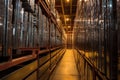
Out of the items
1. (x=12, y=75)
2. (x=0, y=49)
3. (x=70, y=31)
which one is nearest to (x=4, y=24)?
(x=0, y=49)

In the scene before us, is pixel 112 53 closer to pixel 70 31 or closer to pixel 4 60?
pixel 4 60

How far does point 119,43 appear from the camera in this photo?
1.23 metres

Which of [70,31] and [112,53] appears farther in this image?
[70,31]

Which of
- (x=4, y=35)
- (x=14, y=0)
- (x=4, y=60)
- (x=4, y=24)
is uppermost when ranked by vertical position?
(x=14, y=0)

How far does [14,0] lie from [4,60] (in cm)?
89

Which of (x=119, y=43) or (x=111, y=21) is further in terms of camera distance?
(x=111, y=21)

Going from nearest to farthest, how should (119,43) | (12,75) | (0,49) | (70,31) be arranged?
(119,43)
(0,49)
(12,75)
(70,31)

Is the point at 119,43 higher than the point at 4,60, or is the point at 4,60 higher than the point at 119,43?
the point at 119,43

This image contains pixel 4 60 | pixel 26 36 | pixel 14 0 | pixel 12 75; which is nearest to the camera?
pixel 4 60

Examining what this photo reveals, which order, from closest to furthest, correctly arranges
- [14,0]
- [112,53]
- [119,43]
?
[119,43], [112,53], [14,0]

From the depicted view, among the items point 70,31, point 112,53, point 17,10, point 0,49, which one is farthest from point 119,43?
point 70,31

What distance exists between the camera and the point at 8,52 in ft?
5.82

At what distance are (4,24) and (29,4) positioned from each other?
121 centimetres

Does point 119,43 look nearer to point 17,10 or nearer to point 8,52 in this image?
point 8,52
